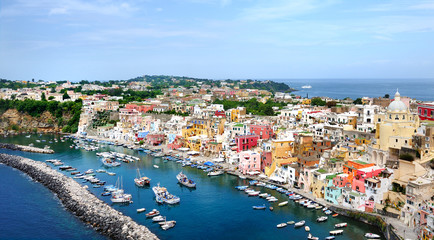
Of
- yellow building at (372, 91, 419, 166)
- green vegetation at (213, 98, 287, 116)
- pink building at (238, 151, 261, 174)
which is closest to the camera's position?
yellow building at (372, 91, 419, 166)

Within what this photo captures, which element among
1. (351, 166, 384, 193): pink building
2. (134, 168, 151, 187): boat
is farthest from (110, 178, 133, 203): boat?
(351, 166, 384, 193): pink building

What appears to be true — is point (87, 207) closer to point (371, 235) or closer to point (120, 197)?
point (120, 197)

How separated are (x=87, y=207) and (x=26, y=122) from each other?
45.1 m

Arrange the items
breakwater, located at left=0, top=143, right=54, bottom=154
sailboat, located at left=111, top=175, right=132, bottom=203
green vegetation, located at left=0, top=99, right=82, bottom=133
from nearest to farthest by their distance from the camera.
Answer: sailboat, located at left=111, top=175, right=132, bottom=203
breakwater, located at left=0, top=143, right=54, bottom=154
green vegetation, located at left=0, top=99, right=82, bottom=133

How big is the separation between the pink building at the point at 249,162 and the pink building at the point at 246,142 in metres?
3.82

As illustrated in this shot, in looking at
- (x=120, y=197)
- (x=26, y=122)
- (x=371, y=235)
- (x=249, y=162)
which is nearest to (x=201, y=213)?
(x=120, y=197)

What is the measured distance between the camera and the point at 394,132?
27.0m

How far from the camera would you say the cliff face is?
6028 cm

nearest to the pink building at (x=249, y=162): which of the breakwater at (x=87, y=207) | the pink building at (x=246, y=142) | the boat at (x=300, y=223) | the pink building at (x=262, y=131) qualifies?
the pink building at (x=246, y=142)

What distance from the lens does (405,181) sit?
22.4 m

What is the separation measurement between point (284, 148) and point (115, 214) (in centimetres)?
1499

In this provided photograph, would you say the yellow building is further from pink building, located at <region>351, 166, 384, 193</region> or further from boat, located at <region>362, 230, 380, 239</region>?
boat, located at <region>362, 230, 380, 239</region>

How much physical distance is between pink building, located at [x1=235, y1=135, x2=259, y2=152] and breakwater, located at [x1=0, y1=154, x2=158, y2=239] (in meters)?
14.7

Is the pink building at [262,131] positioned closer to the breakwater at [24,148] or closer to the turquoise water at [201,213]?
the turquoise water at [201,213]
